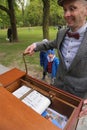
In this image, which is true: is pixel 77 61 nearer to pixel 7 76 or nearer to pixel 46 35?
pixel 7 76

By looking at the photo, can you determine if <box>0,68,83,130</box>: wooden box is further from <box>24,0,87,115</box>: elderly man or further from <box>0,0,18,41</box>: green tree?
<box>0,0,18,41</box>: green tree

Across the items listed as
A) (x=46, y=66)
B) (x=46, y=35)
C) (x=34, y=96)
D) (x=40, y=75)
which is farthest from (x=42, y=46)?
(x=46, y=35)

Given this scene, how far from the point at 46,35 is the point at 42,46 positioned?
29.0 ft

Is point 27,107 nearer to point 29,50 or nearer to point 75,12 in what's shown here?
point 29,50

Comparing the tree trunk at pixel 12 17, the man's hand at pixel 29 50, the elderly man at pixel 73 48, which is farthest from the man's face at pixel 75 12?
the tree trunk at pixel 12 17

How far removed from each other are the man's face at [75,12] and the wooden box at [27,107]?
2.06 feet

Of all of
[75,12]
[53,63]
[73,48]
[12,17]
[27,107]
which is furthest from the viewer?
[12,17]

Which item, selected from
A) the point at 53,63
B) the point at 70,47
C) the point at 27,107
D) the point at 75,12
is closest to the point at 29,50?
the point at 70,47

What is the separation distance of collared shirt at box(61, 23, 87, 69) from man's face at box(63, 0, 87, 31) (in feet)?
0.30

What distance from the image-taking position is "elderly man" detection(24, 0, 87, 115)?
63.7 inches

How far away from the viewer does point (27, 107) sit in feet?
3.82

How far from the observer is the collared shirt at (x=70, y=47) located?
5.69 feet

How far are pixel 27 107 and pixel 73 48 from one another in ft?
2.80

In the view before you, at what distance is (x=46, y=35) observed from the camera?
1076cm
